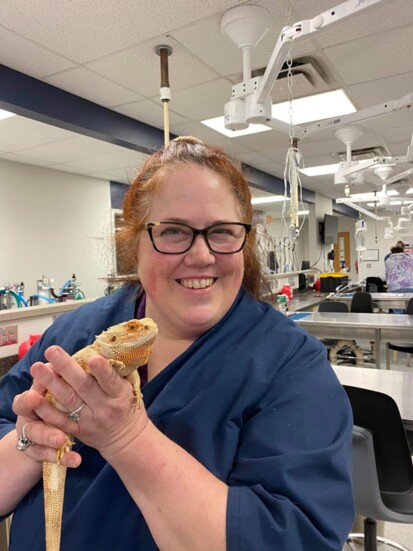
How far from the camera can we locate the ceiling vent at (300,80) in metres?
2.82

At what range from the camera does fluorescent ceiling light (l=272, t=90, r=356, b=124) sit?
11.1 feet

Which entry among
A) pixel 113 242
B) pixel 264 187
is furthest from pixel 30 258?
pixel 113 242

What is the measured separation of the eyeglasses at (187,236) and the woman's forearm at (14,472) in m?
0.46

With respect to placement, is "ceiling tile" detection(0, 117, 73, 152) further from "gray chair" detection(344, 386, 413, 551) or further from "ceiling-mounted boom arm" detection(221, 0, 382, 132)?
"gray chair" detection(344, 386, 413, 551)

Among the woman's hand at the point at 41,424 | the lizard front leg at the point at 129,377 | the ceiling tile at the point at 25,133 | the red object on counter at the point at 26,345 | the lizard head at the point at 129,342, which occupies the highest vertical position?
the ceiling tile at the point at 25,133

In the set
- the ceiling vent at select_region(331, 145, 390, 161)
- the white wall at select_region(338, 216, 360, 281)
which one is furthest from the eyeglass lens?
the white wall at select_region(338, 216, 360, 281)

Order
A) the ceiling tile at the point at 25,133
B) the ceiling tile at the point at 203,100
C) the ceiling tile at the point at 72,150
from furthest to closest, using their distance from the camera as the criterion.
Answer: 1. the ceiling tile at the point at 72,150
2. the ceiling tile at the point at 25,133
3. the ceiling tile at the point at 203,100

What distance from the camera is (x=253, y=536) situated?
21.9 inches

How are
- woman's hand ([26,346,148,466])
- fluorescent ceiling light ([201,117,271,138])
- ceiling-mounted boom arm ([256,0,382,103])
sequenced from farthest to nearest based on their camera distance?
fluorescent ceiling light ([201,117,271,138]) → ceiling-mounted boom arm ([256,0,382,103]) → woman's hand ([26,346,148,466])

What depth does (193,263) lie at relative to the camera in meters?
0.78

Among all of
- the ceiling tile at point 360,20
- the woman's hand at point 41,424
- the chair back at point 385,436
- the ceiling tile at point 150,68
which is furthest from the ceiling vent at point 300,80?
the woman's hand at point 41,424

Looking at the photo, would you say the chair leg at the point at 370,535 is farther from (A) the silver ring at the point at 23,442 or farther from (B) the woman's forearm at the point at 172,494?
(A) the silver ring at the point at 23,442

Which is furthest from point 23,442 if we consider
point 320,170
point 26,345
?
point 320,170

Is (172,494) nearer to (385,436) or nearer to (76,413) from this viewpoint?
(76,413)
